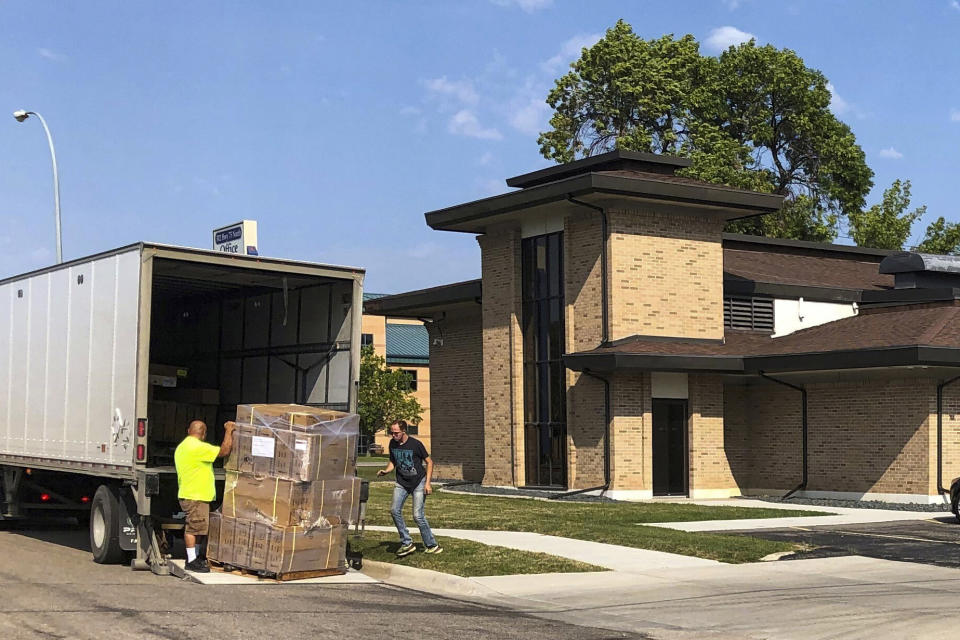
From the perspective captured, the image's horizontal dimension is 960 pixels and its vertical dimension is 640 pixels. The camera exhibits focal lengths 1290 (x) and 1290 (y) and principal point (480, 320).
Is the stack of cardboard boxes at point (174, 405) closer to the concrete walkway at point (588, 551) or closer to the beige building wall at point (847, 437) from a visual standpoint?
the concrete walkway at point (588, 551)

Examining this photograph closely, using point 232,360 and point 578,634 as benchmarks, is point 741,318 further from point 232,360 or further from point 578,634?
point 578,634

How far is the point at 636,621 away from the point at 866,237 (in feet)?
142

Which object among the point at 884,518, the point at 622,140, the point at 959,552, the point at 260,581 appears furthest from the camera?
the point at 622,140

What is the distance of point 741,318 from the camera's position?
107ft

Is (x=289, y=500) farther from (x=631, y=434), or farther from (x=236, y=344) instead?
(x=631, y=434)

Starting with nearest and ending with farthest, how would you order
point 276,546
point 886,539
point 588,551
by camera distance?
point 276,546 < point 588,551 < point 886,539

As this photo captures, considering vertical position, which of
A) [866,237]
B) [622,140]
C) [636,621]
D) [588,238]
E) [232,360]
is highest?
[622,140]

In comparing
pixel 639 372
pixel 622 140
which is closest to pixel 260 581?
pixel 639 372

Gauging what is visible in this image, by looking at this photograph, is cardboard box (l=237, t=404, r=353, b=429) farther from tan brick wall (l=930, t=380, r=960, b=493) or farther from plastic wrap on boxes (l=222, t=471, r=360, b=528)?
tan brick wall (l=930, t=380, r=960, b=493)

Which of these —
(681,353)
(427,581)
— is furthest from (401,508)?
(681,353)

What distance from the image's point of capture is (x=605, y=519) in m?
23.2

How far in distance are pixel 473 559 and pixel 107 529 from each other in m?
4.55

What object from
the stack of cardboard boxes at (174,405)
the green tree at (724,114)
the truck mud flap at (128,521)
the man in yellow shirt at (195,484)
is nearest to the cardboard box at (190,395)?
the stack of cardboard boxes at (174,405)

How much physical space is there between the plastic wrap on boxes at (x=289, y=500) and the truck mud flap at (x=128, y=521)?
1.30 m
